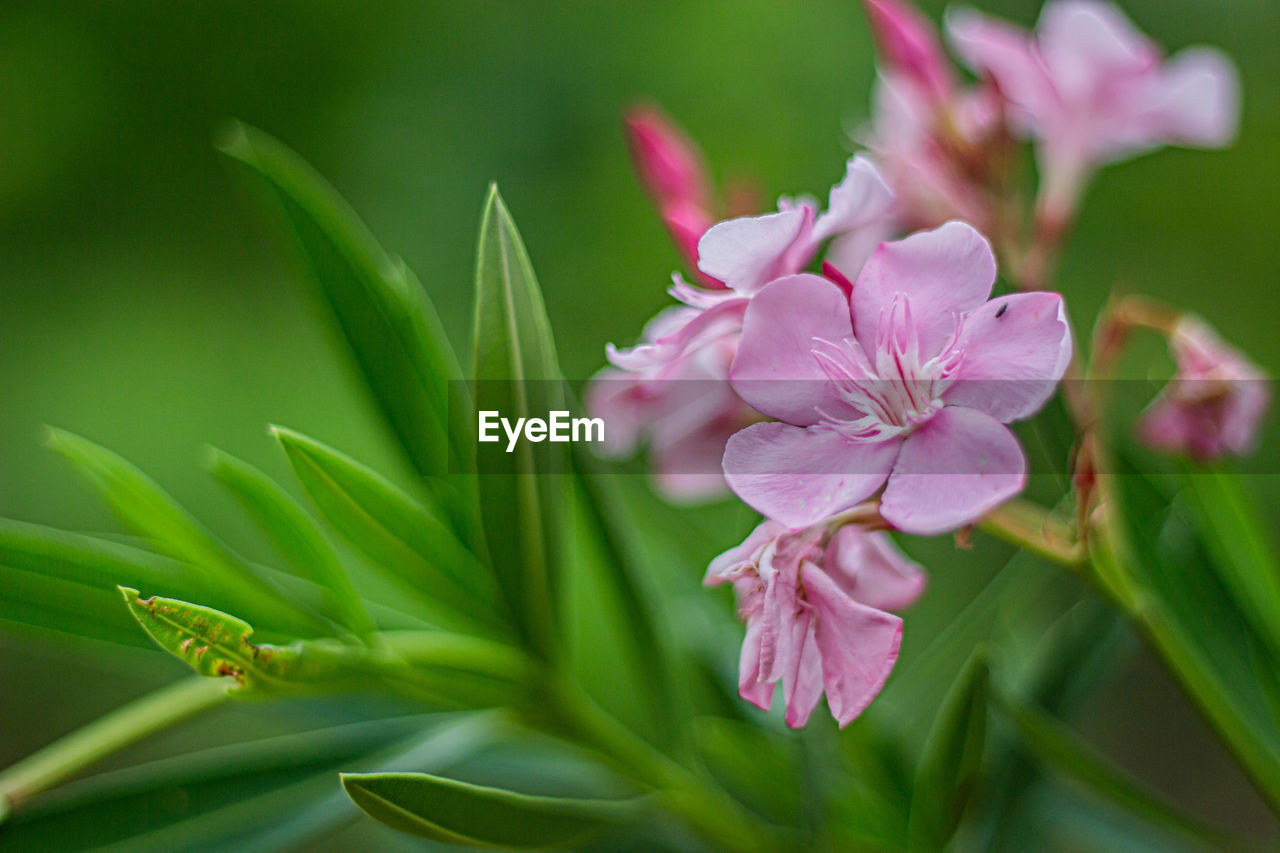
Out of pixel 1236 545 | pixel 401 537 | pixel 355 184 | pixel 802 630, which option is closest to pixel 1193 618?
pixel 1236 545

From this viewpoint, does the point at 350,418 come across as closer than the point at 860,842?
No

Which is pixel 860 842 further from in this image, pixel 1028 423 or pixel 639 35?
pixel 639 35

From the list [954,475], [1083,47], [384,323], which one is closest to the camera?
[954,475]

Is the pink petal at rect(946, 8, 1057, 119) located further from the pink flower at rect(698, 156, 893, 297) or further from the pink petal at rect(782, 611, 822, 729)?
the pink petal at rect(782, 611, 822, 729)

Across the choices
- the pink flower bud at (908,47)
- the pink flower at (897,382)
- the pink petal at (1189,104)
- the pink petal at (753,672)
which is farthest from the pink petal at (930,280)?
the pink petal at (1189,104)

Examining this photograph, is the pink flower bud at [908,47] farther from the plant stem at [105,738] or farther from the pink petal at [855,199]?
the plant stem at [105,738]

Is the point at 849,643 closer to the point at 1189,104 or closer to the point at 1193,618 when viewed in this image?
the point at 1193,618

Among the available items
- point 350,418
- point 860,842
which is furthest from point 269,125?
point 860,842
